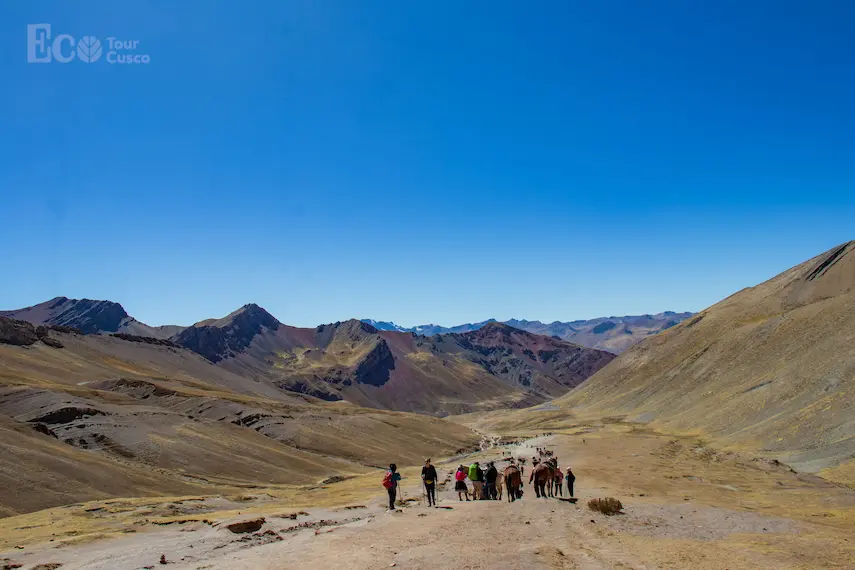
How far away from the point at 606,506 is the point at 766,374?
314 ft

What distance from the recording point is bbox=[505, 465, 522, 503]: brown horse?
29566 mm

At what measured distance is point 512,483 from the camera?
29.6 metres

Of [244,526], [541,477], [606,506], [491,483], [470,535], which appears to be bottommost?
[606,506]

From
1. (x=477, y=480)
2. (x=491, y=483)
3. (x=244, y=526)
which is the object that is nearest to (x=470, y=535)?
(x=244, y=526)

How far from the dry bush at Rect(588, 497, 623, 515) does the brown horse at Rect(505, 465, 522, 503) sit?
3.88 m

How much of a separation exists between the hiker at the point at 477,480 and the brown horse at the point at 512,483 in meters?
1.64

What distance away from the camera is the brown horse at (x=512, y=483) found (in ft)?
97.0

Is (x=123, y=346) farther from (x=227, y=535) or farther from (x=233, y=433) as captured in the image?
(x=227, y=535)

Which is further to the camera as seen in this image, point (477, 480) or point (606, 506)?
point (477, 480)

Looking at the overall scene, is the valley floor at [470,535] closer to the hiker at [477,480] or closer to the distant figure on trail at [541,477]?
the distant figure on trail at [541,477]

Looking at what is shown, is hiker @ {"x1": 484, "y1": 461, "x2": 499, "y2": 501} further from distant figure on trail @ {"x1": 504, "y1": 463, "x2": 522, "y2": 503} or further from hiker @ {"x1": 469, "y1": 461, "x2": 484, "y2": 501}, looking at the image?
distant figure on trail @ {"x1": 504, "y1": 463, "x2": 522, "y2": 503}

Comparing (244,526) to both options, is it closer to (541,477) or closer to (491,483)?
(491,483)

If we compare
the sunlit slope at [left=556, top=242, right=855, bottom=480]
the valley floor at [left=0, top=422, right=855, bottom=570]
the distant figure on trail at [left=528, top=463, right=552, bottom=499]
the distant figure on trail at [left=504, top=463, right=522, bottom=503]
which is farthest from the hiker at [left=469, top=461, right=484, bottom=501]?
the sunlit slope at [left=556, top=242, right=855, bottom=480]

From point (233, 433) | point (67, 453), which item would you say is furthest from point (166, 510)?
point (233, 433)
